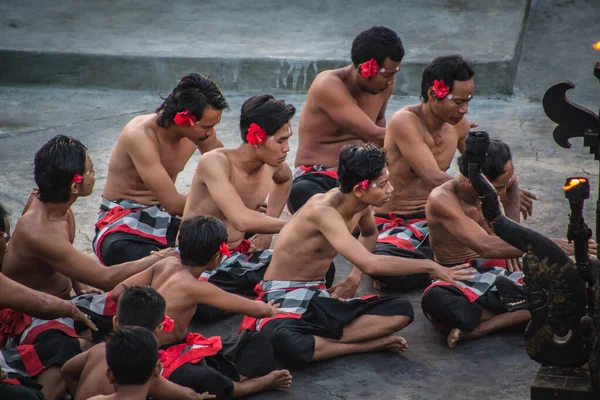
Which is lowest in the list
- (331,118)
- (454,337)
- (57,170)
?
(454,337)

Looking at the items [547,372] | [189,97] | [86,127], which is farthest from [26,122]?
[547,372]

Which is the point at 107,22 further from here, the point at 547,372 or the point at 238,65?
the point at 547,372

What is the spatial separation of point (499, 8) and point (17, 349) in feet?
24.0

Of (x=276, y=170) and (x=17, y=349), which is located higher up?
(x=276, y=170)

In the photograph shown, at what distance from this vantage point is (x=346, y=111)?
6.63 metres

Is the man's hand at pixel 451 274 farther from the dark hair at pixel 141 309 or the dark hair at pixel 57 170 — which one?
the dark hair at pixel 57 170

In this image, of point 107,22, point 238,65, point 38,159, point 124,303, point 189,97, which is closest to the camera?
point 124,303

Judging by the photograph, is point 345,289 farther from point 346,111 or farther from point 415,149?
point 346,111

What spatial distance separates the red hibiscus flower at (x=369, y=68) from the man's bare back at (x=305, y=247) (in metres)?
1.36

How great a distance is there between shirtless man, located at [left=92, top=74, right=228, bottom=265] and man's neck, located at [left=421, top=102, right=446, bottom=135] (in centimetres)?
122

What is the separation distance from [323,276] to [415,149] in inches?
45.5

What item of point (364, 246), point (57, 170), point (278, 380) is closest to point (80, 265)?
point (57, 170)

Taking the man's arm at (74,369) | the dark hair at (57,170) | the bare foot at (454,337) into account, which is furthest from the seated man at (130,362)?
the bare foot at (454,337)

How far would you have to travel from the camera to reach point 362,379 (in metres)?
5.00
